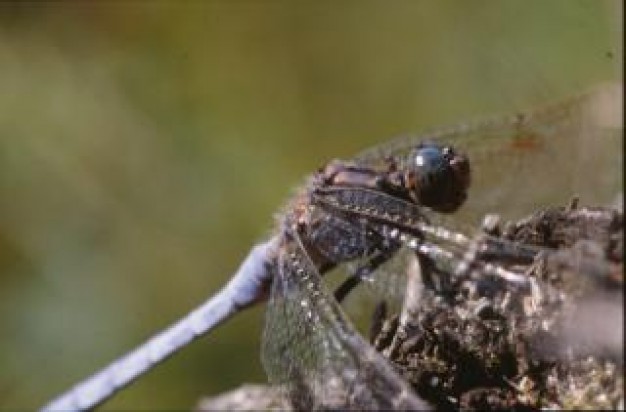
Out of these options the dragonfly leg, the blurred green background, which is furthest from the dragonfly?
the blurred green background

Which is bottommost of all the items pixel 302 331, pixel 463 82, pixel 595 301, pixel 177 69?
pixel 595 301

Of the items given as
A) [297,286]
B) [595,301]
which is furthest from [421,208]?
[595,301]

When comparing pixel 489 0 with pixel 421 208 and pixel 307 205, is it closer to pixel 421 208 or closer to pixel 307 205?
pixel 307 205

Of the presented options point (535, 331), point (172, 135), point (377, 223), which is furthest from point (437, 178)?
point (172, 135)

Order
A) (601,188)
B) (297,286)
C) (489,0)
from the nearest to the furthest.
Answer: (601,188), (297,286), (489,0)

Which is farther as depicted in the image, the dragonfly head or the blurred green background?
the blurred green background

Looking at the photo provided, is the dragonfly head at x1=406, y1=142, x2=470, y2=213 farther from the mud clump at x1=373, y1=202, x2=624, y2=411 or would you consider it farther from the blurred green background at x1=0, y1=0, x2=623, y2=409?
the blurred green background at x1=0, y1=0, x2=623, y2=409
